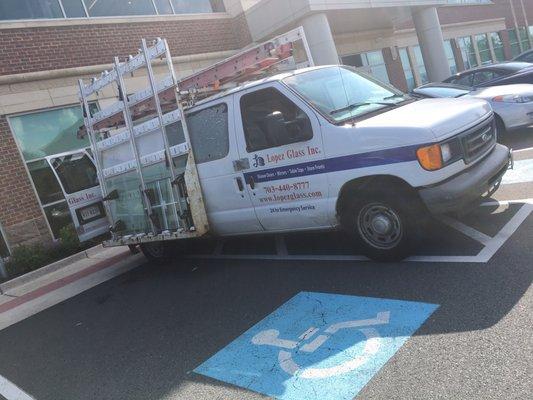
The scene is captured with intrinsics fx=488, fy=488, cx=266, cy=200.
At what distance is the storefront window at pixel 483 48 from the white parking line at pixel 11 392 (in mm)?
31119

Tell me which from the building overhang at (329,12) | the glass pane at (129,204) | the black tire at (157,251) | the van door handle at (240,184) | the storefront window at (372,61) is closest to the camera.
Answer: the van door handle at (240,184)

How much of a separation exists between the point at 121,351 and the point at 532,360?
348cm

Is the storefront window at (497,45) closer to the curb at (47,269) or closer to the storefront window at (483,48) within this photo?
the storefront window at (483,48)

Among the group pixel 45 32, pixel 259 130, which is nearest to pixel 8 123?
pixel 45 32

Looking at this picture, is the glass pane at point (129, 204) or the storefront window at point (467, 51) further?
the storefront window at point (467, 51)

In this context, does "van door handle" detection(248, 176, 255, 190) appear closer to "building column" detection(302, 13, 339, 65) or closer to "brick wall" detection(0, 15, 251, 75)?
"brick wall" detection(0, 15, 251, 75)

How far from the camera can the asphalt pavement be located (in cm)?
311

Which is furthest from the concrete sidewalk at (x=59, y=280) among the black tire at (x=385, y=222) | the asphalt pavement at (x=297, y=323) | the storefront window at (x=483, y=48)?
the storefront window at (x=483, y=48)

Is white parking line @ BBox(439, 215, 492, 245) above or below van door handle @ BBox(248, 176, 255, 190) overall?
below

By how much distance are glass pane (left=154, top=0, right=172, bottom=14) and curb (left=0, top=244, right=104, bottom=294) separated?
699cm

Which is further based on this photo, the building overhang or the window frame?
the building overhang

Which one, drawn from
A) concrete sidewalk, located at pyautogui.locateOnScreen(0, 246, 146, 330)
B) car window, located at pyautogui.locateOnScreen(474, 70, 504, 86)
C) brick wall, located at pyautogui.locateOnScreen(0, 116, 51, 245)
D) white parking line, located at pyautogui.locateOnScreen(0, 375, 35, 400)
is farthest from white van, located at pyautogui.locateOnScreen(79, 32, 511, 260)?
car window, located at pyautogui.locateOnScreen(474, 70, 504, 86)

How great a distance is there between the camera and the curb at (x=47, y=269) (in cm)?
871

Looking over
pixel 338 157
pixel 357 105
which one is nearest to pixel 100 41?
pixel 357 105
